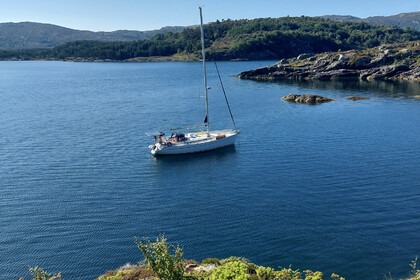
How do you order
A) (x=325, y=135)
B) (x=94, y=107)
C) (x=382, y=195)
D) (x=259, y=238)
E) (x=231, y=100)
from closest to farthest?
(x=259, y=238) → (x=382, y=195) → (x=325, y=135) → (x=94, y=107) → (x=231, y=100)

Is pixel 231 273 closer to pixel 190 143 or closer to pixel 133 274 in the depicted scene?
pixel 133 274

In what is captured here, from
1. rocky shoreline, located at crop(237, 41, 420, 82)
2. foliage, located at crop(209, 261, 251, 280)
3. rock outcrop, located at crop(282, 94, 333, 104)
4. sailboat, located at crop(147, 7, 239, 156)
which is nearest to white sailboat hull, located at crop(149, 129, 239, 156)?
sailboat, located at crop(147, 7, 239, 156)

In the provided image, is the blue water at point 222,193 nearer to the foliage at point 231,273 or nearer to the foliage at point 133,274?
the foliage at point 133,274

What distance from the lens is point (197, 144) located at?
61469mm

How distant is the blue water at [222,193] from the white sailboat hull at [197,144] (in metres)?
1.27

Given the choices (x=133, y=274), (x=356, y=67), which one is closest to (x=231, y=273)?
(x=133, y=274)

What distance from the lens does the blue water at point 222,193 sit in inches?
1320

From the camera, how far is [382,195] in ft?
143

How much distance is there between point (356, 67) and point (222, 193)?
127m

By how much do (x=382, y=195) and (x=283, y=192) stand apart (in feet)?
32.6

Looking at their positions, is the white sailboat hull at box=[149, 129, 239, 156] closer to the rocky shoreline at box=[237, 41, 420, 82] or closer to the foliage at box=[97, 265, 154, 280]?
the foliage at box=[97, 265, 154, 280]

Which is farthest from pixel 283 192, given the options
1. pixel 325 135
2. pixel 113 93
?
pixel 113 93

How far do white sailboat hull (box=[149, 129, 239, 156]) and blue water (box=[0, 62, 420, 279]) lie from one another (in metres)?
1.27

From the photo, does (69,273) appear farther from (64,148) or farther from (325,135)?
(325,135)
